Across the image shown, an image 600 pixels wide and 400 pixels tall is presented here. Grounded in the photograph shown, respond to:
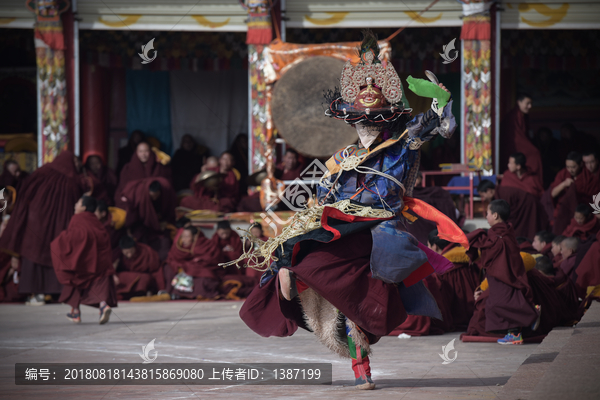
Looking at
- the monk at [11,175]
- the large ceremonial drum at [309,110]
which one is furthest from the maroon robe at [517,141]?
the monk at [11,175]

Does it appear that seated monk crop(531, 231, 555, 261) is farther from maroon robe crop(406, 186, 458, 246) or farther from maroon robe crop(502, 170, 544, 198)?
maroon robe crop(502, 170, 544, 198)

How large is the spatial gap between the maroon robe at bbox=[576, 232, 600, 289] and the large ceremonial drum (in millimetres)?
3236

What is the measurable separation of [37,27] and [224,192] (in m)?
3.15

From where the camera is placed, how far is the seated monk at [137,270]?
8.68 m

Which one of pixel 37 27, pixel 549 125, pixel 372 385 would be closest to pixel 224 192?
pixel 37 27

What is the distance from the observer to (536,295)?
18.8 ft

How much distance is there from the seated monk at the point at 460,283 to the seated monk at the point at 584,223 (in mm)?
1898

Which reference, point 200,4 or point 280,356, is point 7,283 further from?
point 280,356

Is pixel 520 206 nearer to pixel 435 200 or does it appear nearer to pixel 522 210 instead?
pixel 522 210

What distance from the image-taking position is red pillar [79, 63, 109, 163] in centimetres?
1048

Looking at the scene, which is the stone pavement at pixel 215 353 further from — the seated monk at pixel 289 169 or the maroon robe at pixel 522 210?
the maroon robe at pixel 522 210

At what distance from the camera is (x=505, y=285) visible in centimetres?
559

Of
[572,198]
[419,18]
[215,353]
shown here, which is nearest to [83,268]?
[215,353]

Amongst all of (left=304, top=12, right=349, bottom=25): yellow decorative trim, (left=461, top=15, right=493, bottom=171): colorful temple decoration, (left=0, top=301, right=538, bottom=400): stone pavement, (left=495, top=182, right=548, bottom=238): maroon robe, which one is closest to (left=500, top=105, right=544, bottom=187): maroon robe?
(left=461, top=15, right=493, bottom=171): colorful temple decoration
